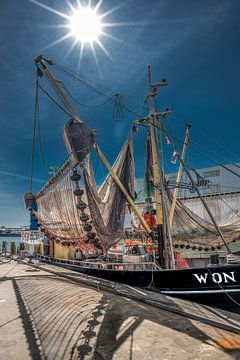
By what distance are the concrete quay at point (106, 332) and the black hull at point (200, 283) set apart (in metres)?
0.91

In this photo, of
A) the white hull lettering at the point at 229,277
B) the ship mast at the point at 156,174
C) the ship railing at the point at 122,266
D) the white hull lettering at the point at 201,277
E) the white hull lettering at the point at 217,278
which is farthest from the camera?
the ship mast at the point at 156,174

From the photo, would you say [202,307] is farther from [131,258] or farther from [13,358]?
[13,358]

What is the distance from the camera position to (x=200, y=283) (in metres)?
10.7

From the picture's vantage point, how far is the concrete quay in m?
5.46

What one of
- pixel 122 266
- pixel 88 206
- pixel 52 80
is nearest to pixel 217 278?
pixel 122 266

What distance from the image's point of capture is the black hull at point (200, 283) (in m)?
10.1

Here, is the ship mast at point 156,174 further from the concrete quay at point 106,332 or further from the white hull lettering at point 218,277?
the concrete quay at point 106,332

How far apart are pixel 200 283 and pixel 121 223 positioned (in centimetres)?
525

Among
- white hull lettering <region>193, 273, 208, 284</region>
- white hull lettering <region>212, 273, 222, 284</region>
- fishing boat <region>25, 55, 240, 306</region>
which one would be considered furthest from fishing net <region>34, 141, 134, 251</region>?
white hull lettering <region>212, 273, 222, 284</region>

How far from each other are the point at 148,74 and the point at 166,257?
37.5ft

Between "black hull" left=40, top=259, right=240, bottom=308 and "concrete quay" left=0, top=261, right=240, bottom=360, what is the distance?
91 centimetres

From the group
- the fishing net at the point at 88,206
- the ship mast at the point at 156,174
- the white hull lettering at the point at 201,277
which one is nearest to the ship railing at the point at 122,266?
the ship mast at the point at 156,174

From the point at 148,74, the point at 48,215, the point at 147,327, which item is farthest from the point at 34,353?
the point at 148,74

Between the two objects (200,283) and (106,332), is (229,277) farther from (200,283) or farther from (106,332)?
(106,332)
